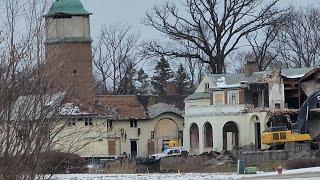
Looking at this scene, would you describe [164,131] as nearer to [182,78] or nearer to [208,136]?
[208,136]

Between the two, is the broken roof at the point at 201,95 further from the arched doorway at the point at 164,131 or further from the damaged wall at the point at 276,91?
Answer: the damaged wall at the point at 276,91

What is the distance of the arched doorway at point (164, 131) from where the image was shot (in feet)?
293

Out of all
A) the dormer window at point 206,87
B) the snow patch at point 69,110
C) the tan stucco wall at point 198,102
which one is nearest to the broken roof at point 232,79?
the dormer window at point 206,87

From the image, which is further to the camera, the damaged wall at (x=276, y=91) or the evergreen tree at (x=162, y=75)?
the evergreen tree at (x=162, y=75)

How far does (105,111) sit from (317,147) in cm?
2231

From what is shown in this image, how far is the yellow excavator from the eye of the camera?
66.2 m

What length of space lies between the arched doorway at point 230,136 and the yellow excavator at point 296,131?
835 cm

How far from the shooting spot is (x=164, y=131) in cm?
9088

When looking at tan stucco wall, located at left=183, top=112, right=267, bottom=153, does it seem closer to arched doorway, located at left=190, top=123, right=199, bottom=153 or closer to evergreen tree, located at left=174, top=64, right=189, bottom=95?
arched doorway, located at left=190, top=123, right=199, bottom=153

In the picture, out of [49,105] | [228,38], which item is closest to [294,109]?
[228,38]

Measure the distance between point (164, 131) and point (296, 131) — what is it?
25213 mm

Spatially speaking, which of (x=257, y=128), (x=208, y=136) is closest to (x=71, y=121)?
(x=257, y=128)

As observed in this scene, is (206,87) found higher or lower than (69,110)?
higher

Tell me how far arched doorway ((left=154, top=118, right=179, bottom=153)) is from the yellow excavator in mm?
21804
